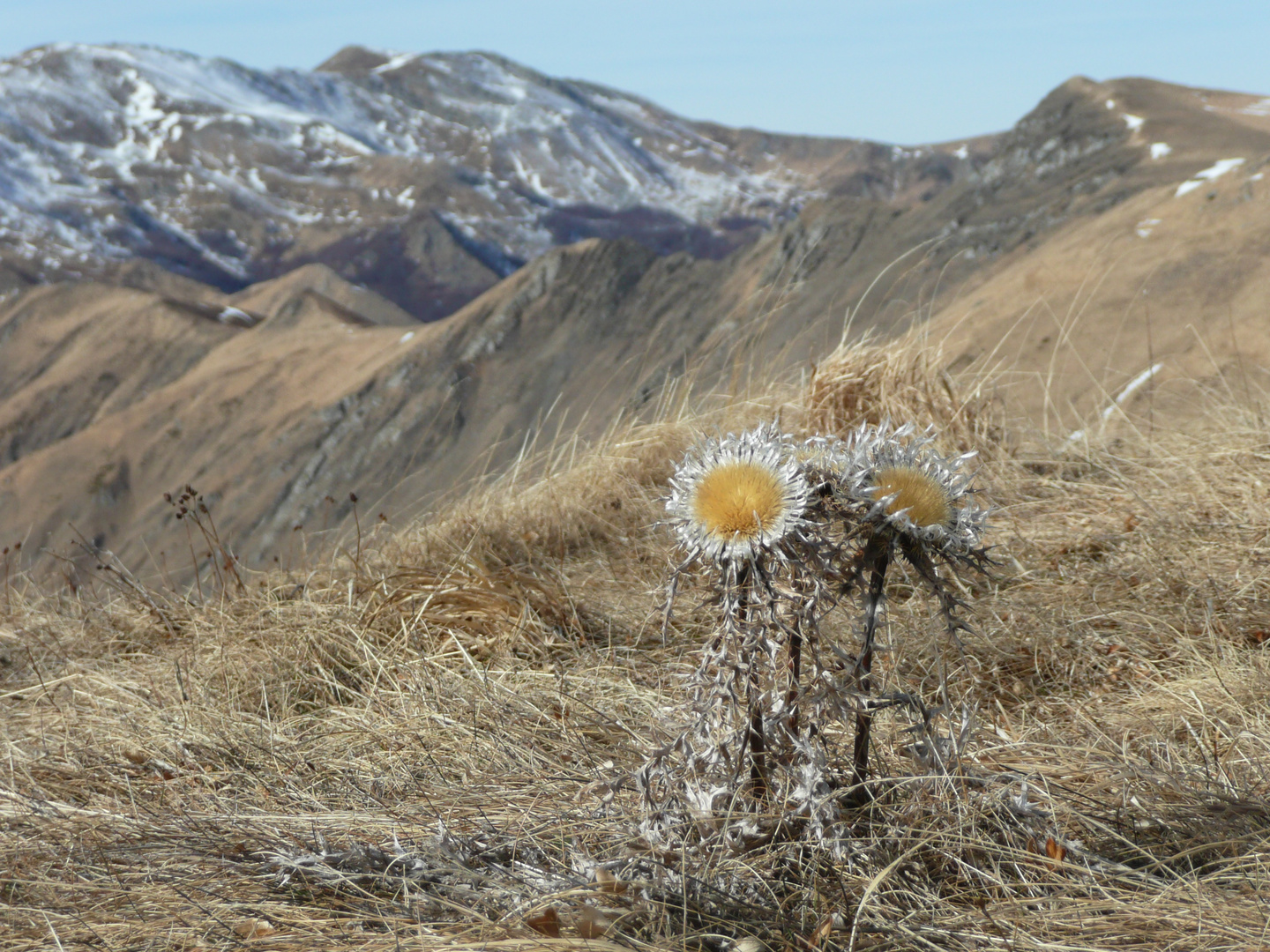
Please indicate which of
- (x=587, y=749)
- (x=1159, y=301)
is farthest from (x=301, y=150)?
(x=587, y=749)

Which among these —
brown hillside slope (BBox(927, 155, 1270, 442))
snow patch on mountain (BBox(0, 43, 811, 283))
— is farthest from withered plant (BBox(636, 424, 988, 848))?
snow patch on mountain (BBox(0, 43, 811, 283))

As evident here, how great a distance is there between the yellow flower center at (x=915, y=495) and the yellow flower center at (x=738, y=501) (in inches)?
4.9

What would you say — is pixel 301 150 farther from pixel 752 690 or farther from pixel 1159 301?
pixel 752 690

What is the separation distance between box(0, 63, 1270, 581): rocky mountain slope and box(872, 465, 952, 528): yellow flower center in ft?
41.8

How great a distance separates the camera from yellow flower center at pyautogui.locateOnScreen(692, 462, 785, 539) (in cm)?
117

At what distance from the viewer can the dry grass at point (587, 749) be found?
1283mm

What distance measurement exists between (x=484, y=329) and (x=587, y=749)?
4129 cm

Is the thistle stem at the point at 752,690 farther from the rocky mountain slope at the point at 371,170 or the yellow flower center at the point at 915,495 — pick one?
the rocky mountain slope at the point at 371,170

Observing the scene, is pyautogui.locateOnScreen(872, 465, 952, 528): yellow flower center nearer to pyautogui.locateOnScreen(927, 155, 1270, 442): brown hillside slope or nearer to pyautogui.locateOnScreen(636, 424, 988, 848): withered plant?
pyautogui.locateOnScreen(636, 424, 988, 848): withered plant

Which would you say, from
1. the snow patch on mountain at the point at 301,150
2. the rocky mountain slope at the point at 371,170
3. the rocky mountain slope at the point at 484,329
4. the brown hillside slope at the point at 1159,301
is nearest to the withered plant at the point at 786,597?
the brown hillside slope at the point at 1159,301

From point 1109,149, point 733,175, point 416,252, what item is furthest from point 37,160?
point 1109,149

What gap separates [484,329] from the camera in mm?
42062

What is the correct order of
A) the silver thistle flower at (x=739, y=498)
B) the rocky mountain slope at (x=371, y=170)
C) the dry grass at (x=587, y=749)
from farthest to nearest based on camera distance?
the rocky mountain slope at (x=371, y=170)
the dry grass at (x=587, y=749)
the silver thistle flower at (x=739, y=498)

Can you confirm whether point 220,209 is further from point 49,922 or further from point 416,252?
point 49,922
